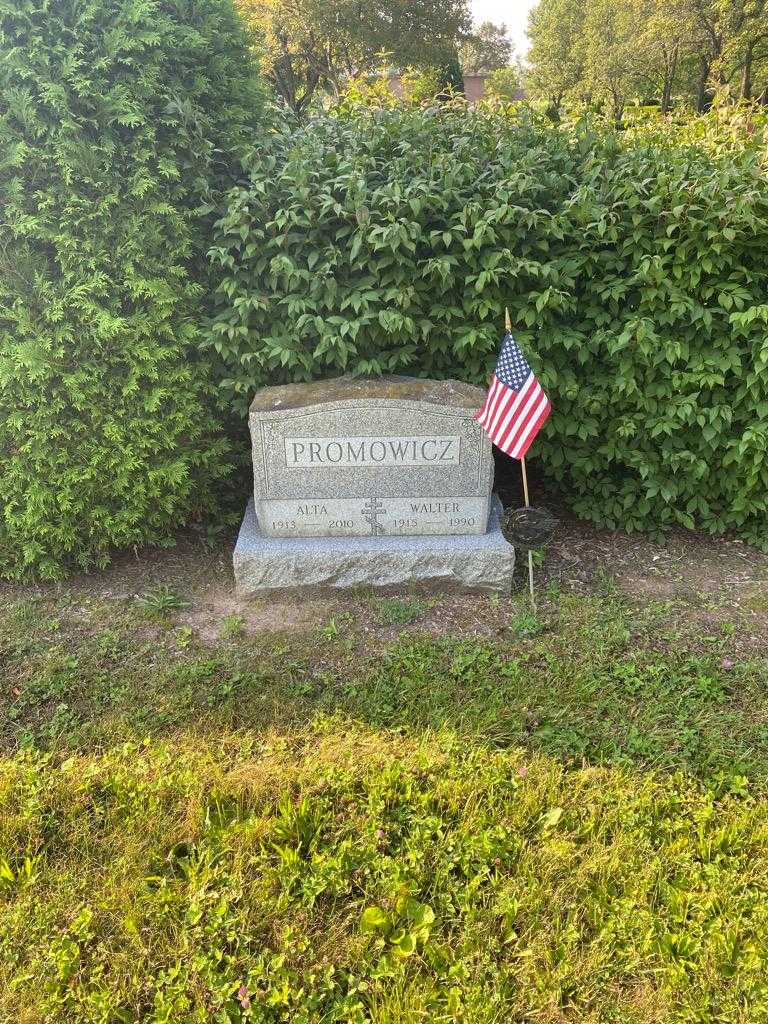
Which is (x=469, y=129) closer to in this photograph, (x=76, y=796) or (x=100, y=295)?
(x=100, y=295)

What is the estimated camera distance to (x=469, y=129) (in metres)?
4.18

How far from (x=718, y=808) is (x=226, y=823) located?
5.81ft

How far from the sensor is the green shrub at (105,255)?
3359 mm

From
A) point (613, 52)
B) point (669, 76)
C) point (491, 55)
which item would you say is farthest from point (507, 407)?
point (491, 55)

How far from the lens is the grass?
203cm

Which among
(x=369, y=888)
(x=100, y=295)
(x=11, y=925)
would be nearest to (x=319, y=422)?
(x=100, y=295)

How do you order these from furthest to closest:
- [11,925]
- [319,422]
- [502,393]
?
[319,422], [502,393], [11,925]

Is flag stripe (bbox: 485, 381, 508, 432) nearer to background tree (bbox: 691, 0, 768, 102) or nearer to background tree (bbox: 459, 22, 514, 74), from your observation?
background tree (bbox: 691, 0, 768, 102)

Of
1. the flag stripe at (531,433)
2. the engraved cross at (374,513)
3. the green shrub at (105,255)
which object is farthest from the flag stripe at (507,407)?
the green shrub at (105,255)

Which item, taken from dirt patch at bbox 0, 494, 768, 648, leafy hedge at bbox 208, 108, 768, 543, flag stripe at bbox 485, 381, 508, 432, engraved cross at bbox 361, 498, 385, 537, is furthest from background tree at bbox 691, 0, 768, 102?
engraved cross at bbox 361, 498, 385, 537

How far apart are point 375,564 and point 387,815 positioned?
5.05 feet

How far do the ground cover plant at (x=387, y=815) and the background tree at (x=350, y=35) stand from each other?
20.0 meters

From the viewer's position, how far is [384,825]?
247cm

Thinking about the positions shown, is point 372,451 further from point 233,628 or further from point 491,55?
point 491,55
